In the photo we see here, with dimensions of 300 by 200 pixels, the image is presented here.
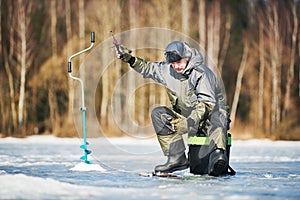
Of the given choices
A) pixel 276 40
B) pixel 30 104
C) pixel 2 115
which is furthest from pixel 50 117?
pixel 276 40

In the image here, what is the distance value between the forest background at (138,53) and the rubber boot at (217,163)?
1158cm

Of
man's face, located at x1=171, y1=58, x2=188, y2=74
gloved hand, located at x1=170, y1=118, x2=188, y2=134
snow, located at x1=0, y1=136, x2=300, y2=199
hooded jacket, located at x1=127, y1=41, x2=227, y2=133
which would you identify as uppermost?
man's face, located at x1=171, y1=58, x2=188, y2=74

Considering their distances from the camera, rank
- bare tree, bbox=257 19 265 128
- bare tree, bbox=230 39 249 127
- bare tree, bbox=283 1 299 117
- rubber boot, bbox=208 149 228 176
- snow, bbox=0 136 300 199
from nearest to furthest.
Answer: snow, bbox=0 136 300 199
rubber boot, bbox=208 149 228 176
bare tree, bbox=283 1 299 117
bare tree, bbox=257 19 265 128
bare tree, bbox=230 39 249 127

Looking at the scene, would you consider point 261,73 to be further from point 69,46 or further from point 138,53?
point 69,46

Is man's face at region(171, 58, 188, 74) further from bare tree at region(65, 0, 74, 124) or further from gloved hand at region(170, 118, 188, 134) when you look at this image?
bare tree at region(65, 0, 74, 124)

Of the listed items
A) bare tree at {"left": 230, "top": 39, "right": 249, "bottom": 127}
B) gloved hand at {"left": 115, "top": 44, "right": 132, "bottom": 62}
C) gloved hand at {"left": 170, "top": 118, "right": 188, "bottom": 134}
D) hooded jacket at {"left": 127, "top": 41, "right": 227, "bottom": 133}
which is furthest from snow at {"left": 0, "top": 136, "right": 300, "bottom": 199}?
bare tree at {"left": 230, "top": 39, "right": 249, "bottom": 127}

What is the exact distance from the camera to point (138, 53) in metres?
16.9

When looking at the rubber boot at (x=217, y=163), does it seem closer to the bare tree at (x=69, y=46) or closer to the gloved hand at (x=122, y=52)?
the gloved hand at (x=122, y=52)

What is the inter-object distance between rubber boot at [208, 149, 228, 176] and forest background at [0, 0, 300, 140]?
1158 centimetres

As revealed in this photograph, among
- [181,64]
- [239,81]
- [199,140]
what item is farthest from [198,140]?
[239,81]

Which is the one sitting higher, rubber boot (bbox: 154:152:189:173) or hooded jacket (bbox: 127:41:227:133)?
hooded jacket (bbox: 127:41:227:133)

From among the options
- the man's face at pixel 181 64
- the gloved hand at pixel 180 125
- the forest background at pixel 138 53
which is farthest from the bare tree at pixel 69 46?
the man's face at pixel 181 64

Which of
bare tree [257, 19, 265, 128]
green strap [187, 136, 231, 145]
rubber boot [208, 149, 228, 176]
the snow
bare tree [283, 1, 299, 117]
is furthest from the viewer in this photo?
bare tree [257, 19, 265, 128]

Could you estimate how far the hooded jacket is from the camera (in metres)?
5.15
